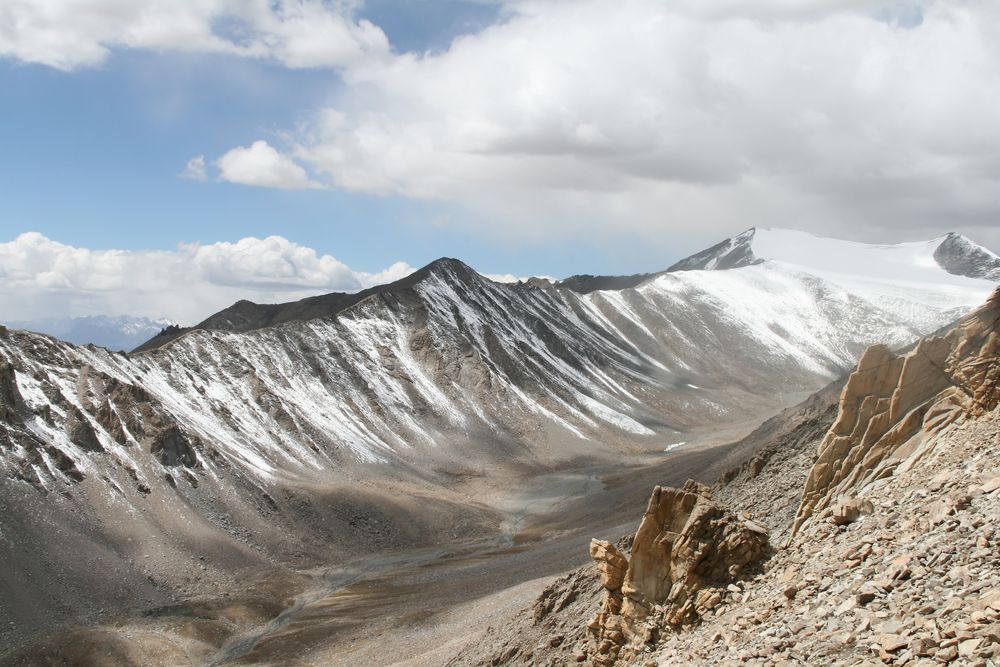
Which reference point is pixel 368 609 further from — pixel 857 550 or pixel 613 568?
pixel 857 550

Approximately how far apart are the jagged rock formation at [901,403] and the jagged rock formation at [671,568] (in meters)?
1.62

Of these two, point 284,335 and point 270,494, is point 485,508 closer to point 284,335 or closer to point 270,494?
point 270,494

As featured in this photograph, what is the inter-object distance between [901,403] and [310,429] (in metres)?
76.7

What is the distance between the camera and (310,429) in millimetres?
88688

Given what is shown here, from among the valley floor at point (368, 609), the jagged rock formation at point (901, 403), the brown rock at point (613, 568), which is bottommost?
the valley floor at point (368, 609)

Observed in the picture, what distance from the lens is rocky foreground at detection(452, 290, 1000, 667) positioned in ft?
39.3

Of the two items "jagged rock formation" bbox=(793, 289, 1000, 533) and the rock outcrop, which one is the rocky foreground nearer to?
"jagged rock formation" bbox=(793, 289, 1000, 533)

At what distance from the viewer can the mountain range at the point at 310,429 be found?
54531 mm

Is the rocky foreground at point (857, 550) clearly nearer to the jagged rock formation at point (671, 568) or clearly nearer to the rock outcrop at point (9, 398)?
the jagged rock formation at point (671, 568)

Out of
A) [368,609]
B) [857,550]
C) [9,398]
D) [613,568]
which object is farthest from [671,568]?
[9,398]

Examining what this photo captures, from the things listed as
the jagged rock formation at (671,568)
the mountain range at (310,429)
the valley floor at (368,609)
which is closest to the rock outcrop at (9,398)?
the mountain range at (310,429)

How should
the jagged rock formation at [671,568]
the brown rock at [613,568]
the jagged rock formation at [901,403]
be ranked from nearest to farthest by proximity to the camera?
the jagged rock formation at [901,403], the jagged rock formation at [671,568], the brown rock at [613,568]

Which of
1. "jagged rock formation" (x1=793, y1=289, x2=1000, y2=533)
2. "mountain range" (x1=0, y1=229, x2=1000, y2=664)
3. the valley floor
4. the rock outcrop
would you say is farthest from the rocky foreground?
the rock outcrop

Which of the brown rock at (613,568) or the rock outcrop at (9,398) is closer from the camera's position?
the brown rock at (613,568)
